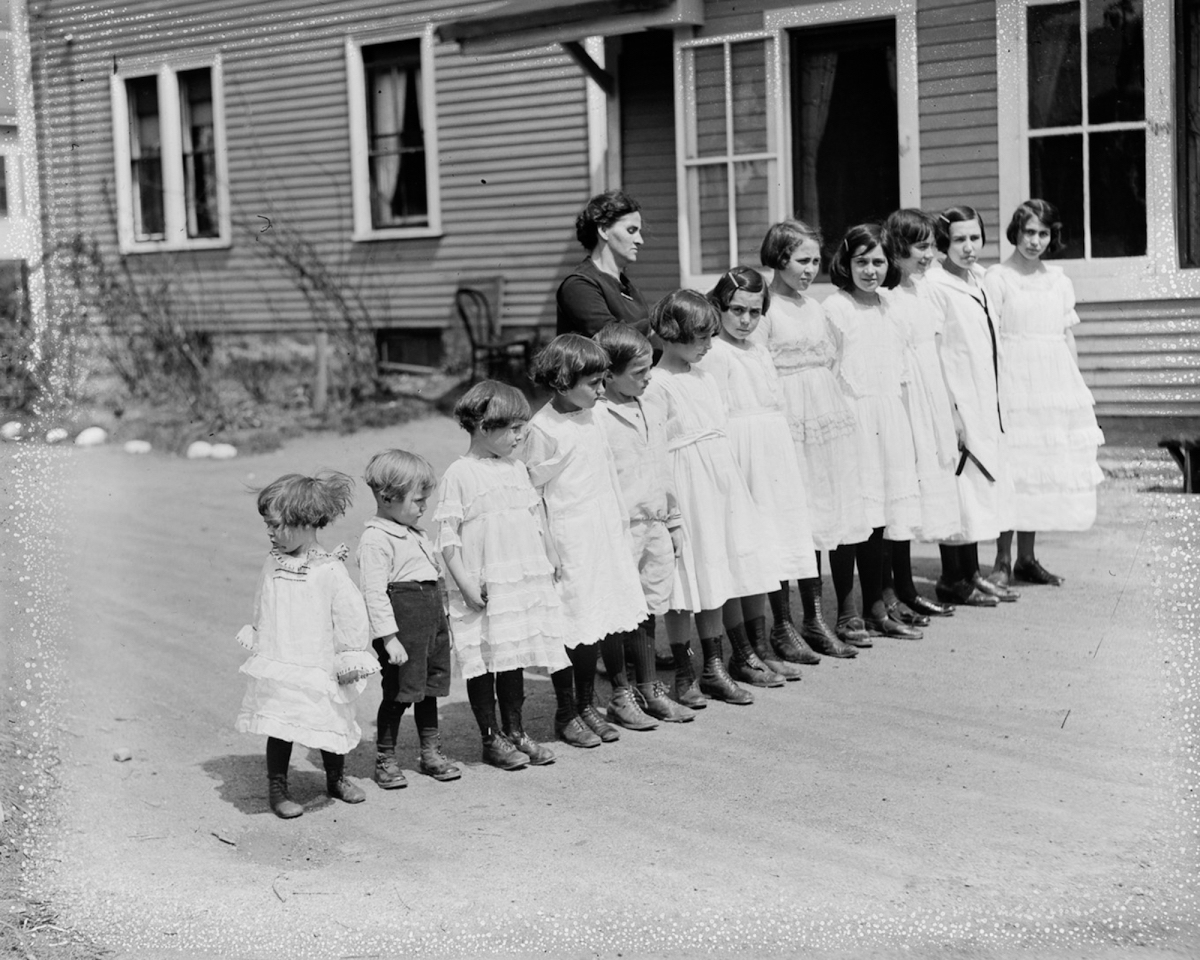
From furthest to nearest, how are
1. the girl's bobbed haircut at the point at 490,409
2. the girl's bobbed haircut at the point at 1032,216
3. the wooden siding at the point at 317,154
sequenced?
1. the wooden siding at the point at 317,154
2. the girl's bobbed haircut at the point at 1032,216
3. the girl's bobbed haircut at the point at 490,409

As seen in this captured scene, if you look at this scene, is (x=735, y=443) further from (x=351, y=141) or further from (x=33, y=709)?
(x=351, y=141)

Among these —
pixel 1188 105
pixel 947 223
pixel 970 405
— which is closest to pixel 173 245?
pixel 1188 105

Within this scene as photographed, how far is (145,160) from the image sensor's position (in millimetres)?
18609

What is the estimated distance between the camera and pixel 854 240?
6.44 meters

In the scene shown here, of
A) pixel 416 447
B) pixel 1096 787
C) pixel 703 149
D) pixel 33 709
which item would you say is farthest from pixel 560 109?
pixel 1096 787

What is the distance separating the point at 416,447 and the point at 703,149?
11.4 feet

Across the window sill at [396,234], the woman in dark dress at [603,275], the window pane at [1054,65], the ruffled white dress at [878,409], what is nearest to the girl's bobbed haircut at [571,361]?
the woman in dark dress at [603,275]

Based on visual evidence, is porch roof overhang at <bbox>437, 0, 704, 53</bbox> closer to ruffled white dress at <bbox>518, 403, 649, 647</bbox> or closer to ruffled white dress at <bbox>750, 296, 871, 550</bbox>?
ruffled white dress at <bbox>750, 296, 871, 550</bbox>

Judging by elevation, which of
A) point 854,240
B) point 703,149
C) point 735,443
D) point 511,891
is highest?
point 703,149

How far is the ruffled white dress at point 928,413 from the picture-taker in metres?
6.68

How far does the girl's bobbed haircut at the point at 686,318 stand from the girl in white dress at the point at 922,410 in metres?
1.39

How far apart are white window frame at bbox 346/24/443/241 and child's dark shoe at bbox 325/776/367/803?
11866 millimetres

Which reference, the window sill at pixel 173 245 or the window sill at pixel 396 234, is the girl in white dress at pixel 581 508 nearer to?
the window sill at pixel 396 234

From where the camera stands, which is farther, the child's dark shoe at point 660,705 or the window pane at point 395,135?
the window pane at point 395,135
